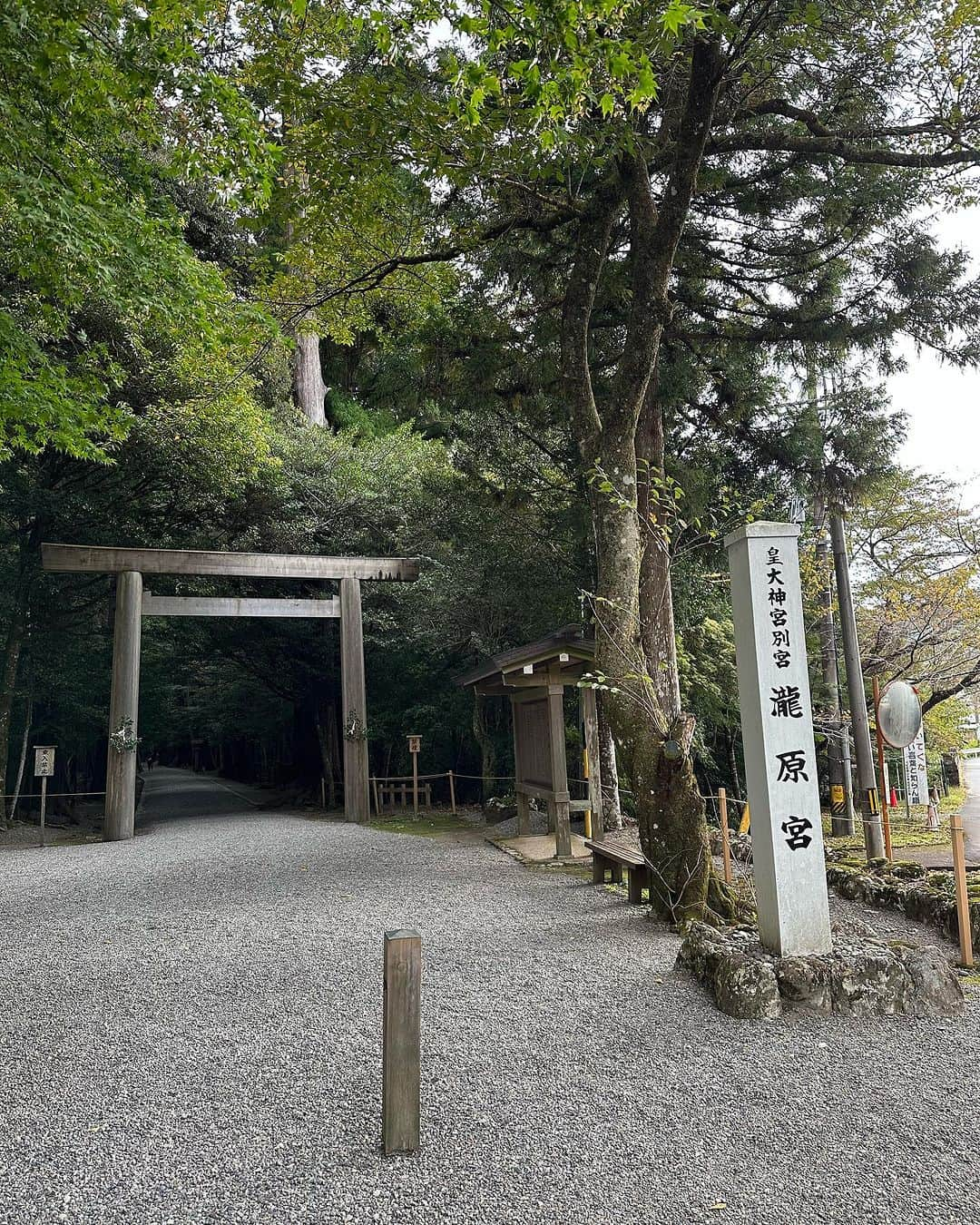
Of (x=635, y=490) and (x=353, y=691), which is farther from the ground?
(x=635, y=490)

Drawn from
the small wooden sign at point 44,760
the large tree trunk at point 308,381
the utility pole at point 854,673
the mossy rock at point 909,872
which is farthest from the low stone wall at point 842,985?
the large tree trunk at point 308,381

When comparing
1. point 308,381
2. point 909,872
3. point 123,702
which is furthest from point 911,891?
point 308,381

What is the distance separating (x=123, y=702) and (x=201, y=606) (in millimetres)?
1739

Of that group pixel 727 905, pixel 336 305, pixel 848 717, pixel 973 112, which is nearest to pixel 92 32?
pixel 336 305

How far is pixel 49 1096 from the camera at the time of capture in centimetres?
305

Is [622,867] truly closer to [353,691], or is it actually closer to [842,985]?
[842,985]

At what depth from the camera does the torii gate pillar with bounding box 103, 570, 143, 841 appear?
34.3 feet

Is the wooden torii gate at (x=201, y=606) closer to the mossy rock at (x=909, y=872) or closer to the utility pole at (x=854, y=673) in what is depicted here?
the utility pole at (x=854, y=673)

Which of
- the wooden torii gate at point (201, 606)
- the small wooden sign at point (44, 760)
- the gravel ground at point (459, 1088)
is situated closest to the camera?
the gravel ground at point (459, 1088)

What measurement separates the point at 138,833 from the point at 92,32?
33.1 ft

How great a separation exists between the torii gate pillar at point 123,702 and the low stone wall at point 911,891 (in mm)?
8797

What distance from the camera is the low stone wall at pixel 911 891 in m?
5.27

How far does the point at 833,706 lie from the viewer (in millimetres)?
12086

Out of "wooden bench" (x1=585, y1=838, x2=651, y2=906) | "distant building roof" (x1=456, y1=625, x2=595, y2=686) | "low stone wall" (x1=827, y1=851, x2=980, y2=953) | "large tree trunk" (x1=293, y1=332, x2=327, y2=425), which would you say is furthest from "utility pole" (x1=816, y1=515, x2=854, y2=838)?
"large tree trunk" (x1=293, y1=332, x2=327, y2=425)
